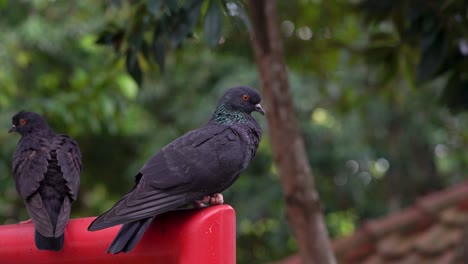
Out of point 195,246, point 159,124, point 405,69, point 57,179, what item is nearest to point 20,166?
point 57,179

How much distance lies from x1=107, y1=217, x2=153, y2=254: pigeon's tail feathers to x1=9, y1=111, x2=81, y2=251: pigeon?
35 cm

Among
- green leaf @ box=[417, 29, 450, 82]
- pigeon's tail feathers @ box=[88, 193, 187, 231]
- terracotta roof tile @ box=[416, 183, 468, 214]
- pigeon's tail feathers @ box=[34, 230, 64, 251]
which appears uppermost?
green leaf @ box=[417, 29, 450, 82]

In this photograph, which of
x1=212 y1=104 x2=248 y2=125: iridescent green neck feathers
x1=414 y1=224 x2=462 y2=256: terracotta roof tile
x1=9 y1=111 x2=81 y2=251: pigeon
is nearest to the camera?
x1=9 y1=111 x2=81 y2=251: pigeon

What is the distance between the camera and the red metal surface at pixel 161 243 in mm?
2574

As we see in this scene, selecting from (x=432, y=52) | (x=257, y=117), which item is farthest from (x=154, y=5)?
(x=257, y=117)

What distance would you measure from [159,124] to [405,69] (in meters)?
4.95

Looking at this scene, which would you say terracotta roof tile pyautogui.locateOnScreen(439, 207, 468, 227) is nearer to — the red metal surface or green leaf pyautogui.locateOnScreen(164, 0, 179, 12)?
green leaf pyautogui.locateOnScreen(164, 0, 179, 12)

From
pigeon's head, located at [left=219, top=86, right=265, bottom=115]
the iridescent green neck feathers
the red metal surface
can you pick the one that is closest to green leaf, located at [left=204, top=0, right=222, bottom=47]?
pigeon's head, located at [left=219, top=86, right=265, bottom=115]

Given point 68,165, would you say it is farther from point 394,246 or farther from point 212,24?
point 394,246

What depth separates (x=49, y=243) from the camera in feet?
9.34

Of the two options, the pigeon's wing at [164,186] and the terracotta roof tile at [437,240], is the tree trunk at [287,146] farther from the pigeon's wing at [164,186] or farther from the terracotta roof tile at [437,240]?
the pigeon's wing at [164,186]

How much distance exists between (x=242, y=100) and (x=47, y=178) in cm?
83

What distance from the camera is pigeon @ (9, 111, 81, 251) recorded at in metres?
3.05

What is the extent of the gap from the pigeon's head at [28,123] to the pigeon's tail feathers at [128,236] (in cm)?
131
